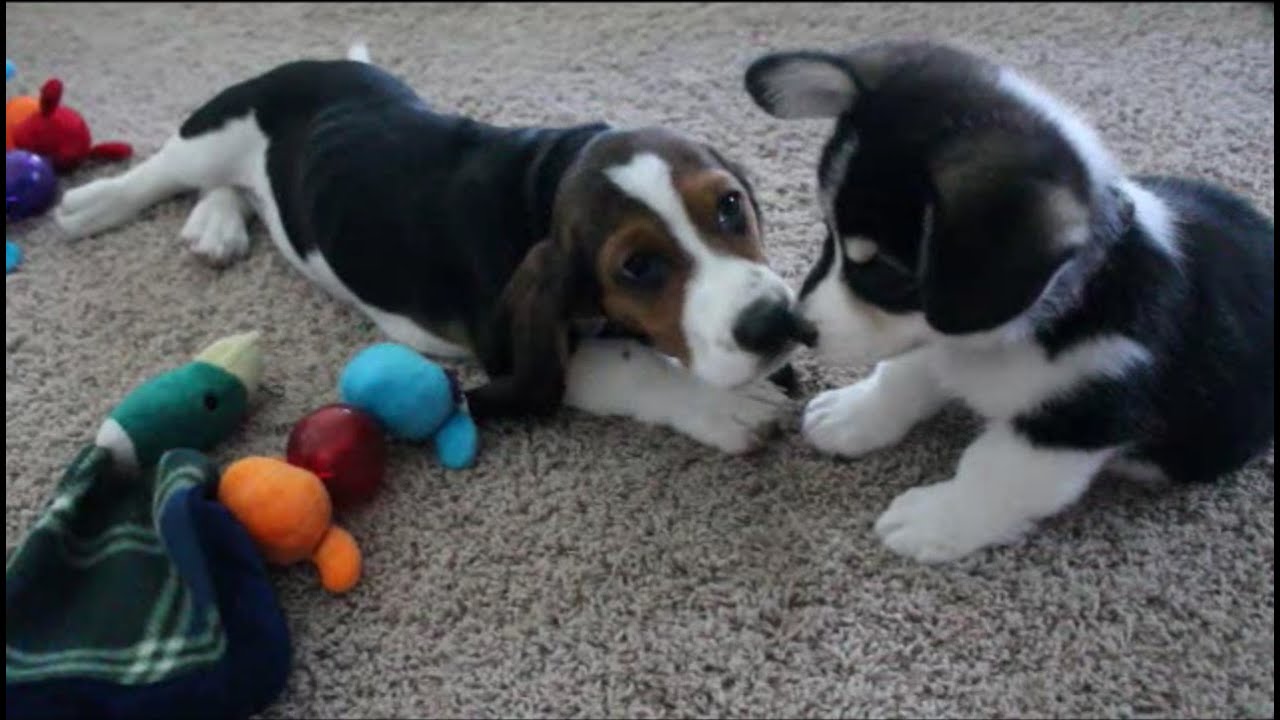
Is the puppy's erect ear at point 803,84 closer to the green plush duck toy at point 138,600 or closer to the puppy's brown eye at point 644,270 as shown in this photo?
the puppy's brown eye at point 644,270

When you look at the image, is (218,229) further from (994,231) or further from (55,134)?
(994,231)

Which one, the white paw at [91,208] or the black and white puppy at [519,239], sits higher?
the black and white puppy at [519,239]

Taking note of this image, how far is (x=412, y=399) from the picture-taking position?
1.98m

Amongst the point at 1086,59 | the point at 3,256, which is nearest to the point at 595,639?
the point at 3,256

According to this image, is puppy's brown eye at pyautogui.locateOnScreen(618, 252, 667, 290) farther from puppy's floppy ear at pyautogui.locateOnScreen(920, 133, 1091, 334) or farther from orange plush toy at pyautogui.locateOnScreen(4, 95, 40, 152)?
orange plush toy at pyautogui.locateOnScreen(4, 95, 40, 152)

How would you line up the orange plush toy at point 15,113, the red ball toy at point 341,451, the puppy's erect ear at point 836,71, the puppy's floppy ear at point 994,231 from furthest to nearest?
the orange plush toy at point 15,113 → the red ball toy at point 341,451 → the puppy's erect ear at point 836,71 → the puppy's floppy ear at point 994,231

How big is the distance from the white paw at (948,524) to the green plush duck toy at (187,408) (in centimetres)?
110

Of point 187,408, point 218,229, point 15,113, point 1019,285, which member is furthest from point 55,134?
point 1019,285

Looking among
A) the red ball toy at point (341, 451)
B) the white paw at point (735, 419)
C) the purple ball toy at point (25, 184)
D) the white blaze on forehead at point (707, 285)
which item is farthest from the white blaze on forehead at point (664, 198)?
the purple ball toy at point (25, 184)

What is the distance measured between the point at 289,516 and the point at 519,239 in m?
0.59

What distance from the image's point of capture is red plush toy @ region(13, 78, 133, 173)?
2.77 metres

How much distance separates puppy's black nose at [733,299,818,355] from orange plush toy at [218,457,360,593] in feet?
2.21

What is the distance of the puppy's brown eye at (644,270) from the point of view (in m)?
1.84

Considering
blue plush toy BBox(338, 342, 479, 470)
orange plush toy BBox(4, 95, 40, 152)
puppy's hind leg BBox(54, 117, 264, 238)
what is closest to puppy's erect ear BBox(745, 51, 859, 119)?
blue plush toy BBox(338, 342, 479, 470)
